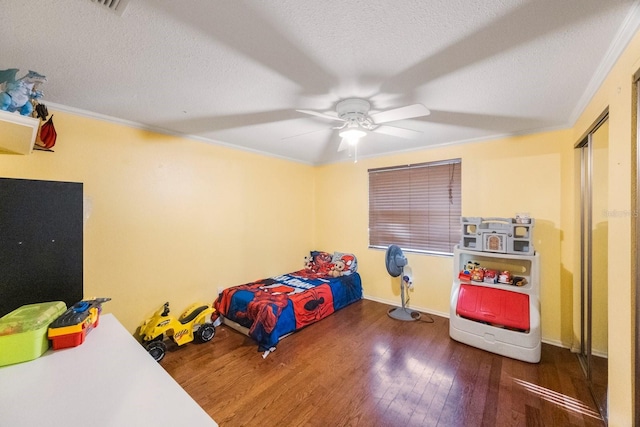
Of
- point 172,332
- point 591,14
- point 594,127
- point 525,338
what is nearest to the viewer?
point 591,14

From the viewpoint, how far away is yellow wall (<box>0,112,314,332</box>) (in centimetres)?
223

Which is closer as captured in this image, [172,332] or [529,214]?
[172,332]

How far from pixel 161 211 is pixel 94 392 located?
2.20 meters

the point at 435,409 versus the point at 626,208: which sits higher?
the point at 626,208

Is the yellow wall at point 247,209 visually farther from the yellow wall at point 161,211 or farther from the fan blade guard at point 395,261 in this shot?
the fan blade guard at point 395,261

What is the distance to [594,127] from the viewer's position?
6.28ft

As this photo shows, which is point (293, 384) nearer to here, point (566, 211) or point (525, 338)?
point (525, 338)

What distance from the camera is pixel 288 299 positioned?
281 cm

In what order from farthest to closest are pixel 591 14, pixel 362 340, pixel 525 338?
pixel 362 340
pixel 525 338
pixel 591 14

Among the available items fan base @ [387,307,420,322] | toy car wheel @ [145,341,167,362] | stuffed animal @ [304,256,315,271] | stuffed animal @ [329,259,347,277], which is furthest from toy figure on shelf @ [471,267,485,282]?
toy car wheel @ [145,341,167,362]

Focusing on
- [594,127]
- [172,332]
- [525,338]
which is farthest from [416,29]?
[172,332]

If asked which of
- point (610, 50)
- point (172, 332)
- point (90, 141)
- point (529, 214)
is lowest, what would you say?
point (172, 332)

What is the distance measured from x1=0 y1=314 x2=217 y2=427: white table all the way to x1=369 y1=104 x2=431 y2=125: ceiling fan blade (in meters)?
1.94

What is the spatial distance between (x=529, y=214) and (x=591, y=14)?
2139mm
